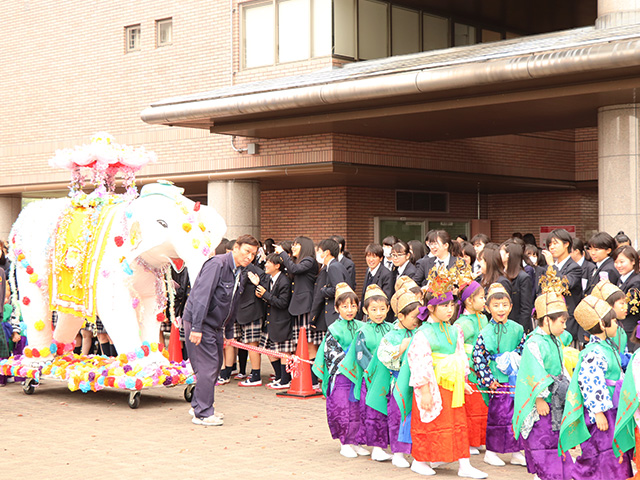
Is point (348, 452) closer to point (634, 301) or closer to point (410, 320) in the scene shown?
point (410, 320)

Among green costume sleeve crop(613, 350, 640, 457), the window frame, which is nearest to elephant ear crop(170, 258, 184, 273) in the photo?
green costume sleeve crop(613, 350, 640, 457)

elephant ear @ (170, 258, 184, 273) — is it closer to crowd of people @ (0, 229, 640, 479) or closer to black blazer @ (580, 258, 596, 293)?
crowd of people @ (0, 229, 640, 479)

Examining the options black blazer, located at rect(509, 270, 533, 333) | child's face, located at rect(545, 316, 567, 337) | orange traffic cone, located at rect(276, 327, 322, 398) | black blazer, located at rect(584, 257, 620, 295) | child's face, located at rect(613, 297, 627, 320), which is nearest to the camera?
child's face, located at rect(545, 316, 567, 337)

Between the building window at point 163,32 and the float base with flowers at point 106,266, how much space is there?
10.3 metres

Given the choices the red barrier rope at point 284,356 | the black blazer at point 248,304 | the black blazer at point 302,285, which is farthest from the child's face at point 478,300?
the black blazer at point 248,304

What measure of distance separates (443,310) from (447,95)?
831cm

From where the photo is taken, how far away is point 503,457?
7.87m

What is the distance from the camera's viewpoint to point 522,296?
9.89 m

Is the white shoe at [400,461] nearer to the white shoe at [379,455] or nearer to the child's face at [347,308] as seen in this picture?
the white shoe at [379,455]

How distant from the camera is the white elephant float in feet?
33.6

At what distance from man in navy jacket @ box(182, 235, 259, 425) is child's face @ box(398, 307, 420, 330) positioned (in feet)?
7.59

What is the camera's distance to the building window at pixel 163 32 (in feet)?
70.0

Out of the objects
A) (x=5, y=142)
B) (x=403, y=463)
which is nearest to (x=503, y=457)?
(x=403, y=463)

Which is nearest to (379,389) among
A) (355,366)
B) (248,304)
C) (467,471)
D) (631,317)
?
(355,366)
